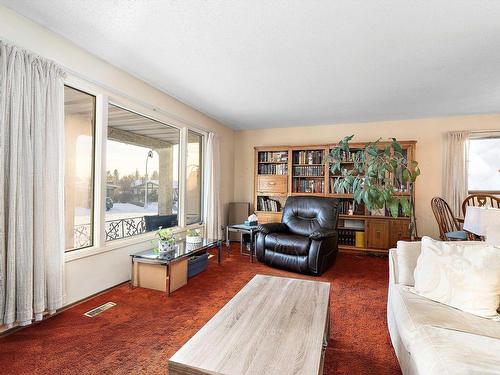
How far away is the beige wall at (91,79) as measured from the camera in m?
2.00

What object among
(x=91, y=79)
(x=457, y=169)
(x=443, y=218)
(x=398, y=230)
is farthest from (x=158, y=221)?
(x=457, y=169)

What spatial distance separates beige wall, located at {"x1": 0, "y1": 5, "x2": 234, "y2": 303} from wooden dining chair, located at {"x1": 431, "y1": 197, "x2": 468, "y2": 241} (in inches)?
153

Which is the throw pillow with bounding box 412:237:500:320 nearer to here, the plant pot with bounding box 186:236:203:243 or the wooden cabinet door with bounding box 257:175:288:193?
the plant pot with bounding box 186:236:203:243

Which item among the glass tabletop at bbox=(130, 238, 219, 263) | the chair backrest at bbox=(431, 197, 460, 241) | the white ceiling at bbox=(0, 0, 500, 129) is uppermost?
the white ceiling at bbox=(0, 0, 500, 129)

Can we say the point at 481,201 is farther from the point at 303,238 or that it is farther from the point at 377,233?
the point at 303,238

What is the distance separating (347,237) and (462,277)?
318cm

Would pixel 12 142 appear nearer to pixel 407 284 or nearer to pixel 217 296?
pixel 217 296

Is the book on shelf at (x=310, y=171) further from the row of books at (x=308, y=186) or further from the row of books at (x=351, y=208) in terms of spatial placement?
the row of books at (x=351, y=208)

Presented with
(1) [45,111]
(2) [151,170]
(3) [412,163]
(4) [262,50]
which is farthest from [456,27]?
→ (2) [151,170]

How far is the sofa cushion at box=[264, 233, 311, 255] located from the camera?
3273mm

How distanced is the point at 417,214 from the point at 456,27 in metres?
3.29

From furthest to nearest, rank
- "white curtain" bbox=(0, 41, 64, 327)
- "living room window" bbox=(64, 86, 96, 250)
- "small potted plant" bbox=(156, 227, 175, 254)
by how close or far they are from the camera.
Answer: "small potted plant" bbox=(156, 227, 175, 254), "living room window" bbox=(64, 86, 96, 250), "white curtain" bbox=(0, 41, 64, 327)

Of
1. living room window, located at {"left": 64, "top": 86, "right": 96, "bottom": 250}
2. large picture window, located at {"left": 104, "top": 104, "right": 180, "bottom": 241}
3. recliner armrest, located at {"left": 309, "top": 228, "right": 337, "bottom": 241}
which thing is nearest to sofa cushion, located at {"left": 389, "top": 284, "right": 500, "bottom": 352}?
recliner armrest, located at {"left": 309, "top": 228, "right": 337, "bottom": 241}

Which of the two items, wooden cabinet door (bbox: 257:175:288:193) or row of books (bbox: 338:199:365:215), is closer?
row of books (bbox: 338:199:365:215)
